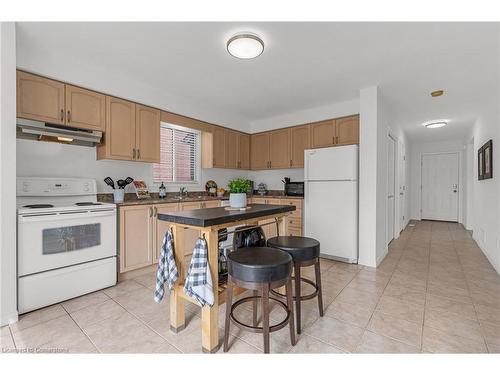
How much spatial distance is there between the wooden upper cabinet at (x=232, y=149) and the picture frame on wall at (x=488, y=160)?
3769mm

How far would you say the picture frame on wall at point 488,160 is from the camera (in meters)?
3.40

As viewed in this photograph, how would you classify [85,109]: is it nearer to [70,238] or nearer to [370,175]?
[70,238]

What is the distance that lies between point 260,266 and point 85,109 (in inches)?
101

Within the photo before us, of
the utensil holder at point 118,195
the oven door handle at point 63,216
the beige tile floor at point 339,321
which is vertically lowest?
the beige tile floor at point 339,321

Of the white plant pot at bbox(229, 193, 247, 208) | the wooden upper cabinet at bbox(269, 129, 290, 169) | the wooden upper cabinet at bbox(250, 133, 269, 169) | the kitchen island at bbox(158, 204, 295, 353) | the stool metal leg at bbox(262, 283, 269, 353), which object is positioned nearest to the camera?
the stool metal leg at bbox(262, 283, 269, 353)

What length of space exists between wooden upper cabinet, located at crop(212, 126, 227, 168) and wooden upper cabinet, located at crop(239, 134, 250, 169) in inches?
17.8

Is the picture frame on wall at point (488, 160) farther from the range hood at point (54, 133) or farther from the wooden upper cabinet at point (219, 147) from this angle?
the range hood at point (54, 133)

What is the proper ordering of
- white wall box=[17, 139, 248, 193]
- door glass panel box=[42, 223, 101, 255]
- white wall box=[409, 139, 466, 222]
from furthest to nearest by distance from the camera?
white wall box=[409, 139, 466, 222], white wall box=[17, 139, 248, 193], door glass panel box=[42, 223, 101, 255]

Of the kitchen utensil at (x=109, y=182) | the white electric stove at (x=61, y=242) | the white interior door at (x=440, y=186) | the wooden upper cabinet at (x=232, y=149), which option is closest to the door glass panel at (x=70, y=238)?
the white electric stove at (x=61, y=242)

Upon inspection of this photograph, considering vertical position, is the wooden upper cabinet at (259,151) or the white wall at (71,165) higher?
the wooden upper cabinet at (259,151)

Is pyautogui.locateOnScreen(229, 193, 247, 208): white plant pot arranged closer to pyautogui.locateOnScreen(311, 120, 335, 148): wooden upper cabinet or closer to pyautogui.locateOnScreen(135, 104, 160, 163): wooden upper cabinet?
pyautogui.locateOnScreen(135, 104, 160, 163): wooden upper cabinet

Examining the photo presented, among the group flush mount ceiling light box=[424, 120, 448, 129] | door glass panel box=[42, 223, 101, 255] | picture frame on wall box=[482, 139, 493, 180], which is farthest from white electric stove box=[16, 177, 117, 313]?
flush mount ceiling light box=[424, 120, 448, 129]

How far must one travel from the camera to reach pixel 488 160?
350cm

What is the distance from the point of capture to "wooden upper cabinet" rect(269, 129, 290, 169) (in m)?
4.48
